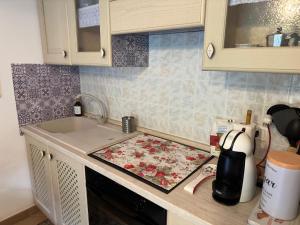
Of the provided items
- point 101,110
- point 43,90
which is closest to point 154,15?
point 101,110

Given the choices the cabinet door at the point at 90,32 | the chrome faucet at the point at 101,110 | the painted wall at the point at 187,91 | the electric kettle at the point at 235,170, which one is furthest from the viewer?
the chrome faucet at the point at 101,110

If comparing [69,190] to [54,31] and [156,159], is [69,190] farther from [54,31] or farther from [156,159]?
[54,31]

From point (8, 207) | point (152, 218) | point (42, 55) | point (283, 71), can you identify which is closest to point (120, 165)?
point (152, 218)

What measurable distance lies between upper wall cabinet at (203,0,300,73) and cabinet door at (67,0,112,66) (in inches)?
25.2

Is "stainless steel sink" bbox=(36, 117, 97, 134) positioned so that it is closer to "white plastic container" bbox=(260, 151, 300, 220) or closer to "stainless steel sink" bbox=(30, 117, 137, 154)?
"stainless steel sink" bbox=(30, 117, 137, 154)

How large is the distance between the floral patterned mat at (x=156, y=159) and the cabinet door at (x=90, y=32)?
0.54 m

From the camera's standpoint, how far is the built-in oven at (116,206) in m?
0.96

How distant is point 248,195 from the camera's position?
856mm

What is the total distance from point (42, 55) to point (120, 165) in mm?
1271

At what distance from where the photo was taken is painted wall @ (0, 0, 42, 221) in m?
1.61

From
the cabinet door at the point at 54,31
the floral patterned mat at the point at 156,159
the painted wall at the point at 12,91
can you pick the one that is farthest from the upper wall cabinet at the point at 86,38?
the floral patterned mat at the point at 156,159

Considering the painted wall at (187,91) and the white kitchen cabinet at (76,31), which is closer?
the painted wall at (187,91)

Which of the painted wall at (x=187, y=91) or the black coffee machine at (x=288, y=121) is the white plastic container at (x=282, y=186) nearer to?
the black coffee machine at (x=288, y=121)

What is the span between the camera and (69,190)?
56.4 inches
